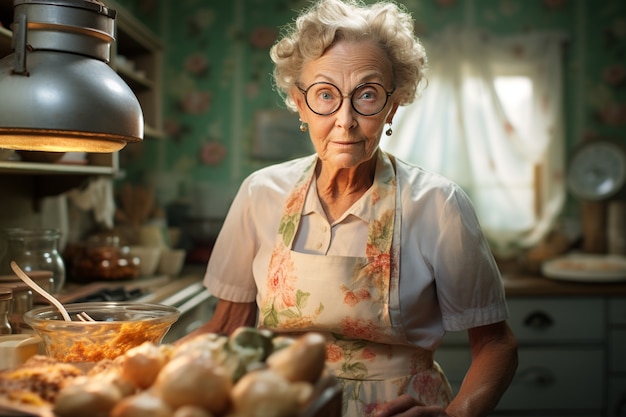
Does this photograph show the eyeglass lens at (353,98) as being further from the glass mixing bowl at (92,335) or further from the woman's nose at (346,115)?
the glass mixing bowl at (92,335)

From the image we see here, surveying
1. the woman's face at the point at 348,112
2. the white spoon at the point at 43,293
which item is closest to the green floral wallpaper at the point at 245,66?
the woman's face at the point at 348,112

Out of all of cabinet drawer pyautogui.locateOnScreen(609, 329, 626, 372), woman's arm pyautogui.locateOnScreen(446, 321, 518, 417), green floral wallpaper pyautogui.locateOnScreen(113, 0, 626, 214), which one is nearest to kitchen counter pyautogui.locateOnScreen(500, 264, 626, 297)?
cabinet drawer pyautogui.locateOnScreen(609, 329, 626, 372)

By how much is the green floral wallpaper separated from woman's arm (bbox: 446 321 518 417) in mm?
2395

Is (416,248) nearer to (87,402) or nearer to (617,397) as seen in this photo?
(87,402)

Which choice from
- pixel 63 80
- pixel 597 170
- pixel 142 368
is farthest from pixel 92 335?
pixel 597 170

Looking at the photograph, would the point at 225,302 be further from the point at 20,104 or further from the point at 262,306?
the point at 20,104

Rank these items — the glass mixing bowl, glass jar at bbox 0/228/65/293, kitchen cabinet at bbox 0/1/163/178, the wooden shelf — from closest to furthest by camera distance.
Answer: the glass mixing bowl → the wooden shelf → glass jar at bbox 0/228/65/293 → kitchen cabinet at bbox 0/1/163/178

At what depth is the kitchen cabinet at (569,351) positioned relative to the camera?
3.00 meters

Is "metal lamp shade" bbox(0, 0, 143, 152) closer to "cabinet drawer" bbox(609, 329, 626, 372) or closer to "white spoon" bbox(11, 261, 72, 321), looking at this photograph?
"white spoon" bbox(11, 261, 72, 321)

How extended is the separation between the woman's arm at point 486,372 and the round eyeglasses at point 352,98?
0.54m

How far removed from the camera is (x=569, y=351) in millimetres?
3014

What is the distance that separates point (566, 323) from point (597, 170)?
100 centimetres

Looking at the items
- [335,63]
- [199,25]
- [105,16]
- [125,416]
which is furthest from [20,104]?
[199,25]

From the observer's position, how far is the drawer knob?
3004 millimetres
